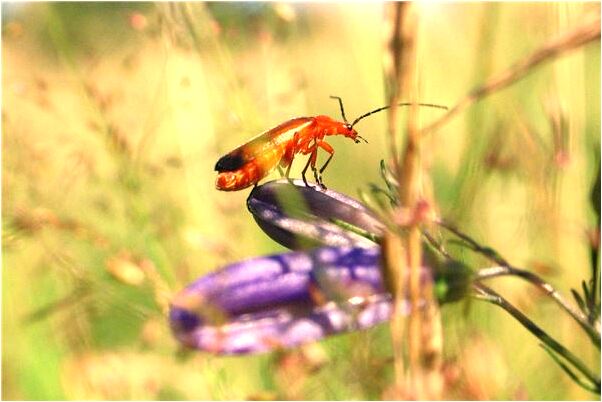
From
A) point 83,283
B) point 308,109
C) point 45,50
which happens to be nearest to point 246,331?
point 83,283

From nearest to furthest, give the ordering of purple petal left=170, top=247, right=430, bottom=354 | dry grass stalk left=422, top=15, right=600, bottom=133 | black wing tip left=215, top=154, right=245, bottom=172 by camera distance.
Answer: dry grass stalk left=422, top=15, right=600, bottom=133 → purple petal left=170, top=247, right=430, bottom=354 → black wing tip left=215, top=154, right=245, bottom=172

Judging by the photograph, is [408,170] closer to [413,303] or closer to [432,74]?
[413,303]

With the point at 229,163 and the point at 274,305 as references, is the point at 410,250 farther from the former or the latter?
the point at 229,163

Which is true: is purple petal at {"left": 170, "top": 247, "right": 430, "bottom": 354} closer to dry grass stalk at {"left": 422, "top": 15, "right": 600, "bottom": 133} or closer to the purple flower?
the purple flower

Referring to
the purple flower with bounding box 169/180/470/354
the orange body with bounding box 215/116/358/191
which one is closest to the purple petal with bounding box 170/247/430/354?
the purple flower with bounding box 169/180/470/354

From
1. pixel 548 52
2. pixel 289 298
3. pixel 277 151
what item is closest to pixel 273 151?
pixel 277 151

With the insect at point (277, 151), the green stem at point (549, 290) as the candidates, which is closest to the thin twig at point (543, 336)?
the green stem at point (549, 290)
